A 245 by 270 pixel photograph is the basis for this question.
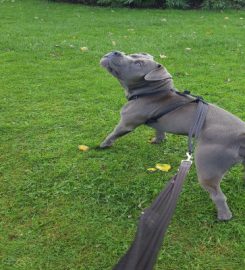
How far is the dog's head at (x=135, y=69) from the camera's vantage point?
3738mm

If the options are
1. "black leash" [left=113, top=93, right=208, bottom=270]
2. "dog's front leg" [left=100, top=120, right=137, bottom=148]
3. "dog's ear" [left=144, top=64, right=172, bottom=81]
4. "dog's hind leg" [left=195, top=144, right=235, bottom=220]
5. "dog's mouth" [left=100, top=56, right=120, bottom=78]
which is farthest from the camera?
"dog's front leg" [left=100, top=120, right=137, bottom=148]

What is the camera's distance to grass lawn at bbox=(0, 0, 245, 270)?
127 inches

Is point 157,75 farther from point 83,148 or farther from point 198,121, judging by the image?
point 83,148

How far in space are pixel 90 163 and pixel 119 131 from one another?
0.46 m

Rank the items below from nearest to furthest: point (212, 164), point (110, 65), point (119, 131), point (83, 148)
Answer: point (212, 164)
point (110, 65)
point (119, 131)
point (83, 148)

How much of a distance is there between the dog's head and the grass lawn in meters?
0.95

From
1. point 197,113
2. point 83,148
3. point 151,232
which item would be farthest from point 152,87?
point 151,232

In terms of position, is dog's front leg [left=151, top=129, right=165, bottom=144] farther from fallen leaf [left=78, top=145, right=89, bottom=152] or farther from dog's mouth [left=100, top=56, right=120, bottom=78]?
dog's mouth [left=100, top=56, right=120, bottom=78]

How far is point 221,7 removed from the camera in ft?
42.0

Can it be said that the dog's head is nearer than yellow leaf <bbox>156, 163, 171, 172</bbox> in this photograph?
Yes

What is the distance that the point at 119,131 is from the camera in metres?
4.18

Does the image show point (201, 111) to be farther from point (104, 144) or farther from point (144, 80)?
point (104, 144)

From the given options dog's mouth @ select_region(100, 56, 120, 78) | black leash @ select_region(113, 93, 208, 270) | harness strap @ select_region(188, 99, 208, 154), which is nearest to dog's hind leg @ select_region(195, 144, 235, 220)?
harness strap @ select_region(188, 99, 208, 154)

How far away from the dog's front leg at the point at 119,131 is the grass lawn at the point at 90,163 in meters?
0.09
